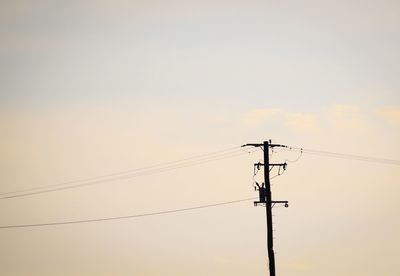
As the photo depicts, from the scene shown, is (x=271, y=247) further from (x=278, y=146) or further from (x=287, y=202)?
(x=278, y=146)

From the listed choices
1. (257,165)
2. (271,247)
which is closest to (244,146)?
(257,165)

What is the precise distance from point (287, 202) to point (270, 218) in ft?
4.72

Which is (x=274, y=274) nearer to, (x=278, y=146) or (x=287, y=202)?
(x=287, y=202)

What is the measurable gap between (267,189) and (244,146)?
9.88ft

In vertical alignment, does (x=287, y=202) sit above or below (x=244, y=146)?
below

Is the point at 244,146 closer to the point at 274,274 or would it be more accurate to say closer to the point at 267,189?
the point at 267,189

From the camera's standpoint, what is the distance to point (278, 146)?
54531 mm

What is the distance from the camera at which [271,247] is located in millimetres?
53219

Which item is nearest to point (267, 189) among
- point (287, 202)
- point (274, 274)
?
point (287, 202)

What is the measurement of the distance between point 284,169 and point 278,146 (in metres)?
1.55

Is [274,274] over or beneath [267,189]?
beneath

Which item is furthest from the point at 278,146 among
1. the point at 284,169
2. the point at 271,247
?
the point at 271,247

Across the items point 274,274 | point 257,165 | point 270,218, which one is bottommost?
point 274,274

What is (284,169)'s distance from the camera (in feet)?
180
